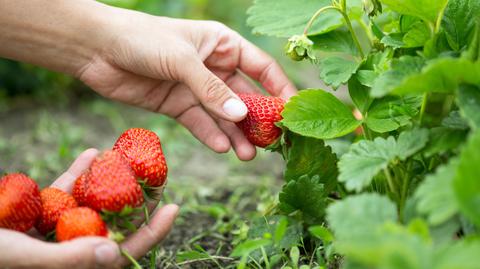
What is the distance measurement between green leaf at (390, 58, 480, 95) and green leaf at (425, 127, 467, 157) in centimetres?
11

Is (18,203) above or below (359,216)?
below

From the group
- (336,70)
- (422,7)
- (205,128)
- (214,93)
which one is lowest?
(205,128)

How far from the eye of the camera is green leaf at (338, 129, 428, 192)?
1223mm

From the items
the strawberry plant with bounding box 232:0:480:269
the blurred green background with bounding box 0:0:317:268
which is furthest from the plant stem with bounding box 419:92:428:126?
the blurred green background with bounding box 0:0:317:268

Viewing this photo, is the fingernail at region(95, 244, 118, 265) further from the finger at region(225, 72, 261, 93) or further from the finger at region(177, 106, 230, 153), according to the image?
the finger at region(225, 72, 261, 93)

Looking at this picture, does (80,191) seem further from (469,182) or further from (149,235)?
(469,182)

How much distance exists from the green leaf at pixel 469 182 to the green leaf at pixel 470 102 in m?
0.09

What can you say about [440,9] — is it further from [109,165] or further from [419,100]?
[109,165]

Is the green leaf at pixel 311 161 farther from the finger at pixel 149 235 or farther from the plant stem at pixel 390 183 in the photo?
the finger at pixel 149 235

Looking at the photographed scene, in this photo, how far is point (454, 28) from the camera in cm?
147

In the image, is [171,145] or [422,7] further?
[171,145]

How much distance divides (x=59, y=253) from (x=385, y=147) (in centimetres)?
67

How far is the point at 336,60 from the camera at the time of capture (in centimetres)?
163

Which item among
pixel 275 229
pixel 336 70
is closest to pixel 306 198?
pixel 275 229
